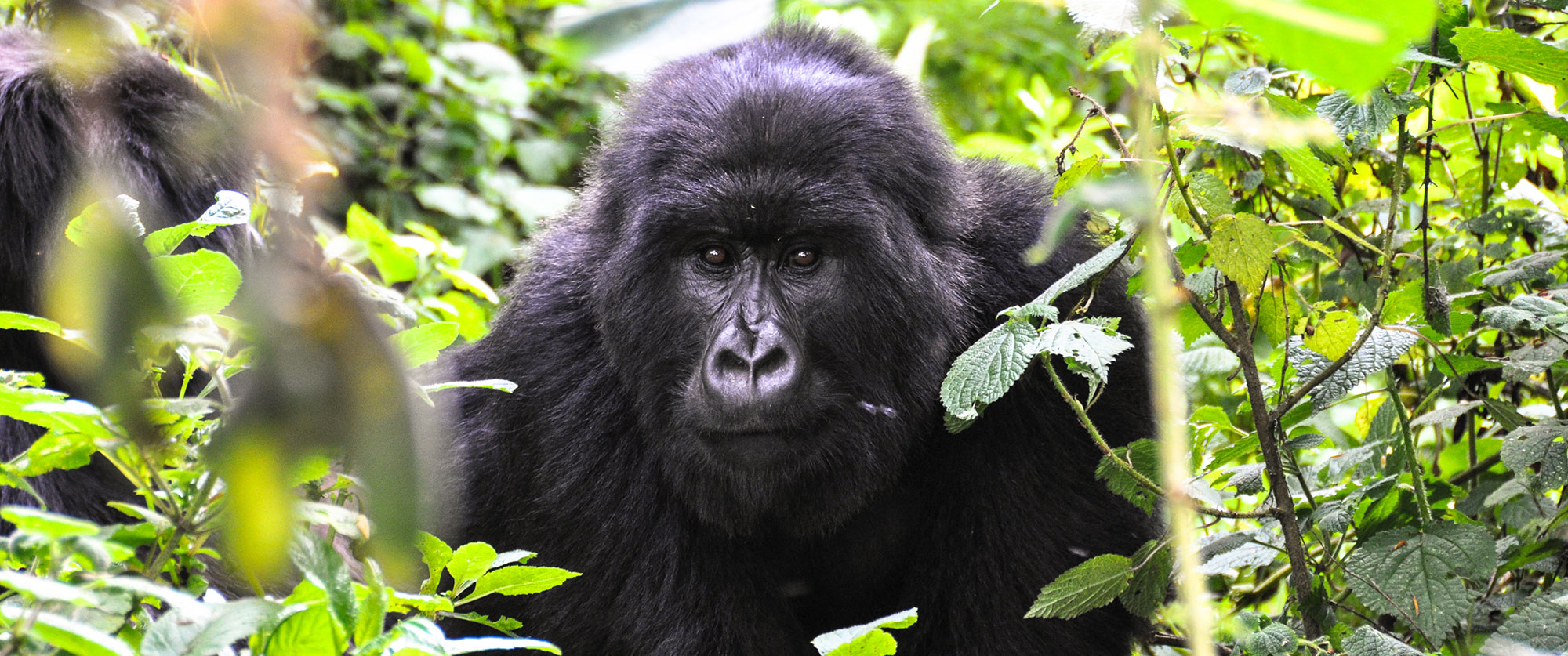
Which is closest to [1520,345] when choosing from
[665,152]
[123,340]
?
[665,152]

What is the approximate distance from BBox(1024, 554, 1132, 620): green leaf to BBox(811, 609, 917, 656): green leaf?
486 millimetres

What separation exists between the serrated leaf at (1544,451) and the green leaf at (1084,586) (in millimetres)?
706

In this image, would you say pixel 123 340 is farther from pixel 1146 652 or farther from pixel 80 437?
pixel 1146 652

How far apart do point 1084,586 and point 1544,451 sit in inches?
33.7

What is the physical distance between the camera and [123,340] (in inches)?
22.9

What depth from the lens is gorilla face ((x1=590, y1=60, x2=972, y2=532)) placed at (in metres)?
2.55

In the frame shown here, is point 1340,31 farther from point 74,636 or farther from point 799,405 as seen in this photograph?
point 799,405

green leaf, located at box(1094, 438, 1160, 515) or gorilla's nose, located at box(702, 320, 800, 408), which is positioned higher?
gorilla's nose, located at box(702, 320, 800, 408)

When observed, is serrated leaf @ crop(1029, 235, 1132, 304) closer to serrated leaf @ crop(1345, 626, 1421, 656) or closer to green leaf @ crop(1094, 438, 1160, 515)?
green leaf @ crop(1094, 438, 1160, 515)

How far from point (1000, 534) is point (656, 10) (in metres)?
2.19

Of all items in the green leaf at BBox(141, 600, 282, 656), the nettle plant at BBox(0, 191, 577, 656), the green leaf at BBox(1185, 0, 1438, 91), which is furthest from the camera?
the green leaf at BBox(141, 600, 282, 656)

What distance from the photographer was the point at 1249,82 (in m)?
2.40

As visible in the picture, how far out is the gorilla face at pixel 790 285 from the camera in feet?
8.36

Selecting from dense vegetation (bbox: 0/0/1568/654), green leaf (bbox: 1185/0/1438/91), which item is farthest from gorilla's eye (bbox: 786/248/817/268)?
green leaf (bbox: 1185/0/1438/91)
